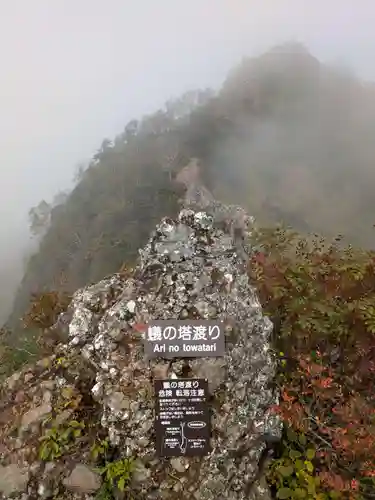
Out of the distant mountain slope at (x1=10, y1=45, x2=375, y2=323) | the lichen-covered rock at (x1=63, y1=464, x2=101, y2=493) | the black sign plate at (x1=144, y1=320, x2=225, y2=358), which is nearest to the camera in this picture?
the lichen-covered rock at (x1=63, y1=464, x2=101, y2=493)

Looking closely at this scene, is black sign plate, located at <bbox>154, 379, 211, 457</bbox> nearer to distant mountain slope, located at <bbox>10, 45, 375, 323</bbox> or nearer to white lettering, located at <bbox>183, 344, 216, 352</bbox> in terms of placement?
white lettering, located at <bbox>183, 344, 216, 352</bbox>

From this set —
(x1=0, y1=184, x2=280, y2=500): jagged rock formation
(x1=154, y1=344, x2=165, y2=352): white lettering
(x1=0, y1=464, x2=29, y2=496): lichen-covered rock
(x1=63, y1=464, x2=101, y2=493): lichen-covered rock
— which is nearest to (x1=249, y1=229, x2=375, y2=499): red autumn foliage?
(x1=0, y1=184, x2=280, y2=500): jagged rock formation

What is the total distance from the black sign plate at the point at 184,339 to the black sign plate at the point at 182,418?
259 millimetres

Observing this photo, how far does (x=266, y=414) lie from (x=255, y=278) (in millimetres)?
1771

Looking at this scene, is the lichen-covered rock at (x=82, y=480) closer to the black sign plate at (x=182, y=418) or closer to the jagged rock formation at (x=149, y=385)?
the jagged rock formation at (x=149, y=385)

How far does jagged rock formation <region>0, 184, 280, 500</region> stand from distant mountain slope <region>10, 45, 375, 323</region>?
87.4 ft

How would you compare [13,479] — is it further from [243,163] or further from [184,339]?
[243,163]

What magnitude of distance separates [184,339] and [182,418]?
712 mm

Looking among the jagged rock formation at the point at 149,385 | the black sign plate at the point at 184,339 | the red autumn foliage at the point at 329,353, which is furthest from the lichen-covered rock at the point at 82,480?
the red autumn foliage at the point at 329,353

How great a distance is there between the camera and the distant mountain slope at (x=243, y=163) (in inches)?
1538

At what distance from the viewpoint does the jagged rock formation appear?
4.43m

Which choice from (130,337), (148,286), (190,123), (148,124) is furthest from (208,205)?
(148,124)

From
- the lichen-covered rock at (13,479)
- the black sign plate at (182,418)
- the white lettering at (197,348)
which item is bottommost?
the lichen-covered rock at (13,479)

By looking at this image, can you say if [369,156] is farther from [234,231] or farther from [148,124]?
[234,231]
